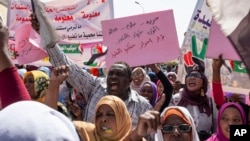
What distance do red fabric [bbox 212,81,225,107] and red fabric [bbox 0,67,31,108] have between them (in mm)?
2409

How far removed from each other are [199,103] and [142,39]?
1.14m

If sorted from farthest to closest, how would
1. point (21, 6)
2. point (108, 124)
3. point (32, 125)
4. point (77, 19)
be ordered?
point (21, 6)
point (77, 19)
point (108, 124)
point (32, 125)

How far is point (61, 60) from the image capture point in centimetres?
335

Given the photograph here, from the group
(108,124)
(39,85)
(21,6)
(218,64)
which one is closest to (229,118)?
(218,64)

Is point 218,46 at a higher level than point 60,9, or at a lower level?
lower

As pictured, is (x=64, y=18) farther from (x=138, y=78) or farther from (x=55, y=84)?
(x=55, y=84)

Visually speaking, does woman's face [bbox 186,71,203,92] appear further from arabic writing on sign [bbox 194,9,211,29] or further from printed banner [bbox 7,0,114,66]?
printed banner [bbox 7,0,114,66]

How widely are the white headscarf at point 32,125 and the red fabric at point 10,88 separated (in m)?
0.62

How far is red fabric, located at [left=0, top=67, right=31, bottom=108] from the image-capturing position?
1727 mm

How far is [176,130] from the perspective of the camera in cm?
282

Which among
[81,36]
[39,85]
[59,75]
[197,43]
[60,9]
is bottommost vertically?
[39,85]

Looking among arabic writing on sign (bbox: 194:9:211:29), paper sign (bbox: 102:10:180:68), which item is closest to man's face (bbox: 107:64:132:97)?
paper sign (bbox: 102:10:180:68)

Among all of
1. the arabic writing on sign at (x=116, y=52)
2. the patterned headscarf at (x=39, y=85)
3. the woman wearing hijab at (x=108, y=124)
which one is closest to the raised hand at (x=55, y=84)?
the woman wearing hijab at (x=108, y=124)

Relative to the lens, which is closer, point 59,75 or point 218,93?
point 59,75
